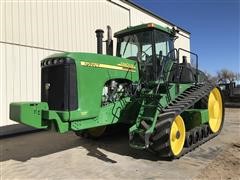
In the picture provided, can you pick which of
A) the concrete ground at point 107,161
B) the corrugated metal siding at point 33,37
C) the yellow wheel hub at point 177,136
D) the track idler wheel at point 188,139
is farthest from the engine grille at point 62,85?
the corrugated metal siding at point 33,37

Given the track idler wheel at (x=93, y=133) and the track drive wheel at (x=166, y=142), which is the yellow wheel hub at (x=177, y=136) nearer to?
the track drive wheel at (x=166, y=142)

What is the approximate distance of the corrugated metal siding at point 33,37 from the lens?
10.1 m

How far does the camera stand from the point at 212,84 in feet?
27.9

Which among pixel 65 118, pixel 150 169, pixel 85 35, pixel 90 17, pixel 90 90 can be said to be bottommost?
pixel 150 169

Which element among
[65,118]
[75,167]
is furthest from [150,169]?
[65,118]

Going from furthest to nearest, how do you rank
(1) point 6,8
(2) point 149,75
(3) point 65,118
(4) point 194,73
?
(1) point 6,8 → (4) point 194,73 → (2) point 149,75 → (3) point 65,118

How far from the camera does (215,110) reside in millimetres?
8742

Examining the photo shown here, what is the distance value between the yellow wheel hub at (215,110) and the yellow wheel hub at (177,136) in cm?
203

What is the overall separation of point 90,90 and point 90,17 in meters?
8.28

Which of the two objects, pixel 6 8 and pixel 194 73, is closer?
pixel 194 73

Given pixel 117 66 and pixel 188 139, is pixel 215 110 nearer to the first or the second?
pixel 188 139

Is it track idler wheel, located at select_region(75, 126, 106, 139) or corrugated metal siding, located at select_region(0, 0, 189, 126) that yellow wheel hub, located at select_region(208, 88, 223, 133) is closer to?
track idler wheel, located at select_region(75, 126, 106, 139)

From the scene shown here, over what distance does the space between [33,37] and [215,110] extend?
22.2 feet

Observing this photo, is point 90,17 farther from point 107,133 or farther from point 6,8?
point 107,133
